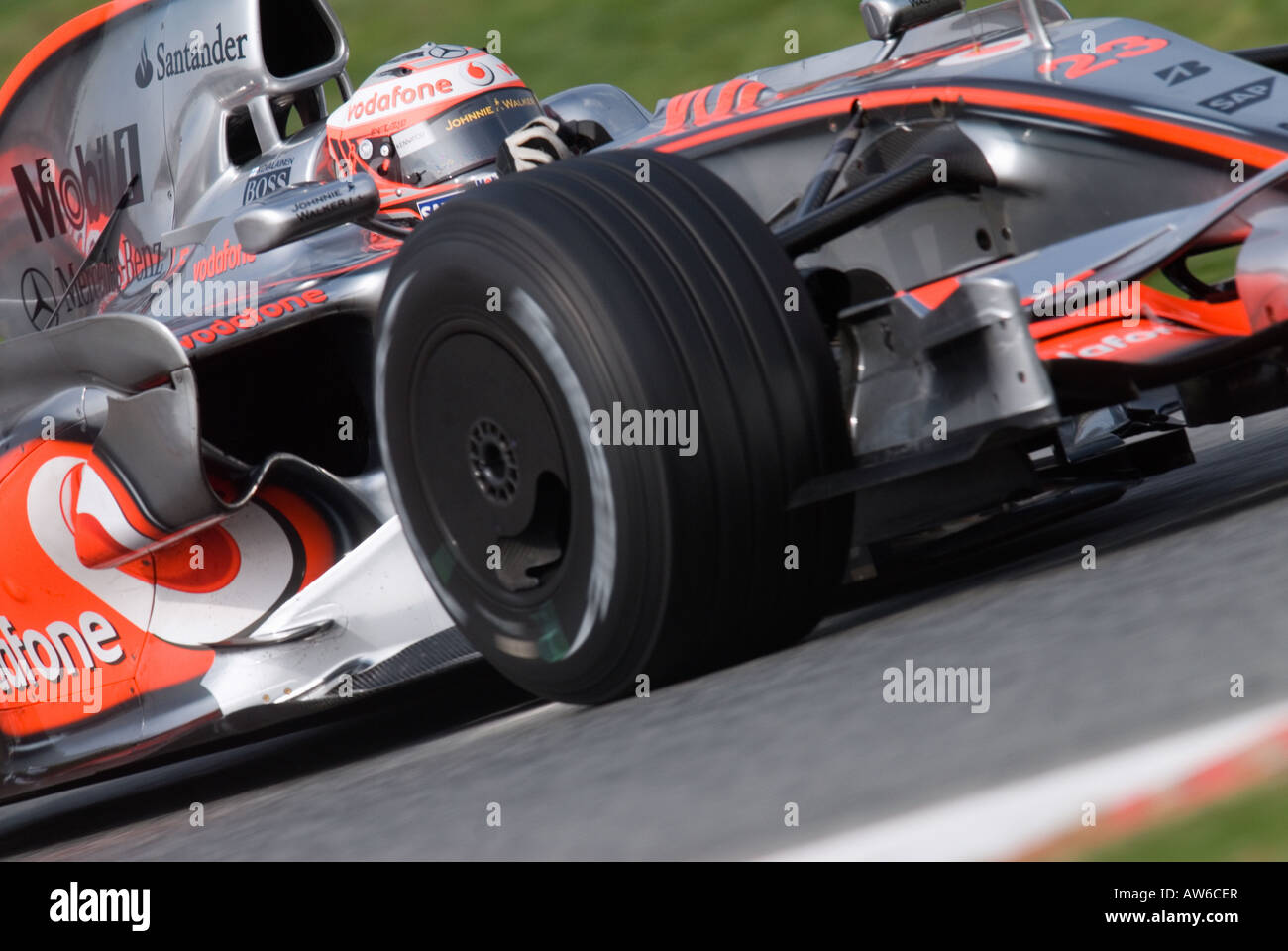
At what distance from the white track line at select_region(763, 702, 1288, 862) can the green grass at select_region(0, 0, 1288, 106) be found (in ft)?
30.9

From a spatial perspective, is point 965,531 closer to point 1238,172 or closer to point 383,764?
point 1238,172

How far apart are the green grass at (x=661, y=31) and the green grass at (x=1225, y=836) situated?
9625mm

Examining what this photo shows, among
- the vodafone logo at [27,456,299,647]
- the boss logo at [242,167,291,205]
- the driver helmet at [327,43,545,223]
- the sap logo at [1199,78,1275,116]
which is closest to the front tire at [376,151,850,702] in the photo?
the vodafone logo at [27,456,299,647]

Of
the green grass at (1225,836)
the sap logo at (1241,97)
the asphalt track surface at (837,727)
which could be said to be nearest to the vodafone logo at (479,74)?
the asphalt track surface at (837,727)

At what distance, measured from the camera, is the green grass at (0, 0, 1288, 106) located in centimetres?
1124

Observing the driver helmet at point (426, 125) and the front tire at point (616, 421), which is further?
the driver helmet at point (426, 125)

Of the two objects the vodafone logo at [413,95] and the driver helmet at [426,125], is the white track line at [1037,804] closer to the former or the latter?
the driver helmet at [426,125]

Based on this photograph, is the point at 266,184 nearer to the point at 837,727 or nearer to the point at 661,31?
the point at 837,727

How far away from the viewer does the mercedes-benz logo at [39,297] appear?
5.80 m

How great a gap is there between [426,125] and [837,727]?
9.26ft

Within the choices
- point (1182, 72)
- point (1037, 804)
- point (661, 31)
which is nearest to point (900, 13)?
point (1182, 72)

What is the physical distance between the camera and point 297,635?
4.03m
